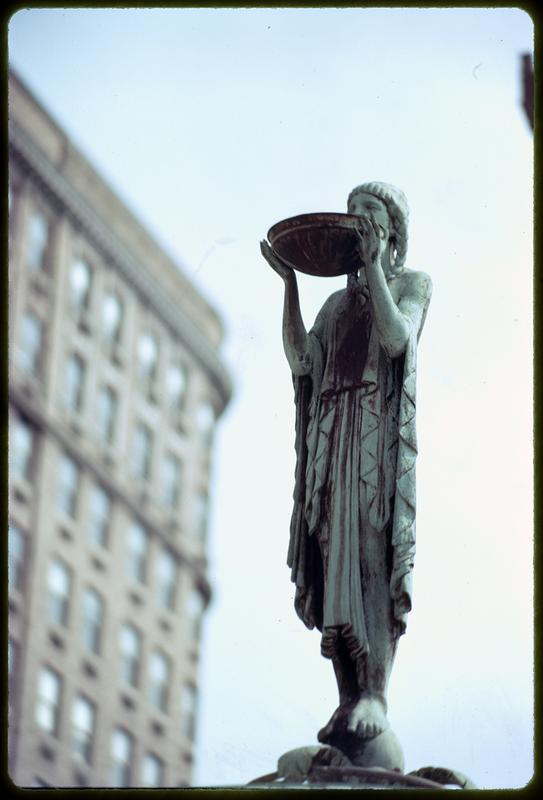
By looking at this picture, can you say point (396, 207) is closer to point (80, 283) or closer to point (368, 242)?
point (368, 242)

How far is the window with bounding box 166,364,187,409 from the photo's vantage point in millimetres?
110500

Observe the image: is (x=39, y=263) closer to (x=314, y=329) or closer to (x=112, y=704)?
(x=112, y=704)

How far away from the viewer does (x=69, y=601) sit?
318ft

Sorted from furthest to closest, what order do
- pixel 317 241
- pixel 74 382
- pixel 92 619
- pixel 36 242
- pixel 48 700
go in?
pixel 36 242
pixel 74 382
pixel 92 619
pixel 48 700
pixel 317 241

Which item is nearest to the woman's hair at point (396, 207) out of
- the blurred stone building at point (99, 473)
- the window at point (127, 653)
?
the blurred stone building at point (99, 473)

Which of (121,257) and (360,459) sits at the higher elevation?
(121,257)

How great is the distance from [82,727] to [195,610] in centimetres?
1280

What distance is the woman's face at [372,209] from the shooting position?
19.2 metres

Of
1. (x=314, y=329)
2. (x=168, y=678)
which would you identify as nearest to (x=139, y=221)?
(x=168, y=678)

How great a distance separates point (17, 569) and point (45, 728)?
577 cm

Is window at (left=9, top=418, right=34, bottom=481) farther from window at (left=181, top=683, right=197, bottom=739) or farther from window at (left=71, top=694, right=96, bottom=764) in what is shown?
window at (left=181, top=683, right=197, bottom=739)

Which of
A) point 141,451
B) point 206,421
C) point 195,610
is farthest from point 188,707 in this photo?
point 206,421

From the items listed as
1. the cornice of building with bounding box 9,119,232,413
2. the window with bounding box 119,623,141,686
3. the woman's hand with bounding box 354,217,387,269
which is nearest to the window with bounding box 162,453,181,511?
the cornice of building with bounding box 9,119,232,413

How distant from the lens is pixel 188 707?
10175cm
